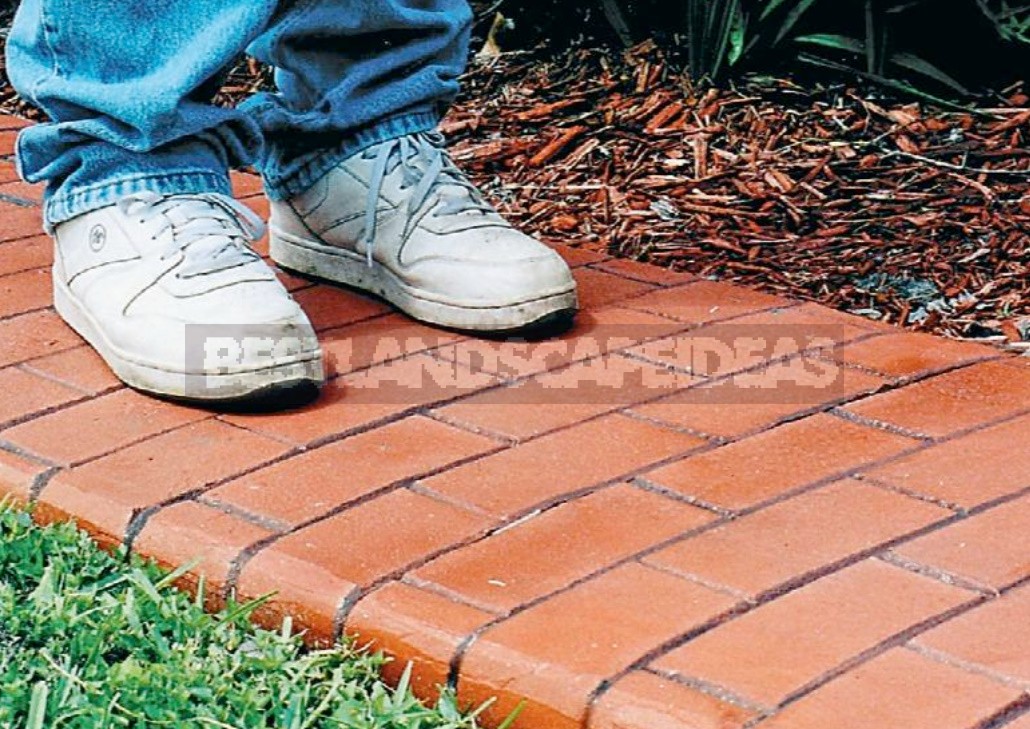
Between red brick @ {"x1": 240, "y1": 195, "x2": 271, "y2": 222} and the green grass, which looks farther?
red brick @ {"x1": 240, "y1": 195, "x2": 271, "y2": 222}

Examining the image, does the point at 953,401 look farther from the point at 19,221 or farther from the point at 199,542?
the point at 19,221

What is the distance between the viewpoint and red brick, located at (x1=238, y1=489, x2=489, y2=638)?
162 centimetres

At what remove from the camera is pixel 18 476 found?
184 centimetres

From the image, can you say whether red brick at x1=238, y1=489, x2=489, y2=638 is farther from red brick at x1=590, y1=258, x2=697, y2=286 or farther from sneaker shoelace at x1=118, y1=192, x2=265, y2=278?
red brick at x1=590, y1=258, x2=697, y2=286

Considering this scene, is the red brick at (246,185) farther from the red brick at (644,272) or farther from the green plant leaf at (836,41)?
the green plant leaf at (836,41)

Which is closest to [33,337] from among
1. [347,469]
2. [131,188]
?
[131,188]

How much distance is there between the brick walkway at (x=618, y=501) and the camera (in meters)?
1.48

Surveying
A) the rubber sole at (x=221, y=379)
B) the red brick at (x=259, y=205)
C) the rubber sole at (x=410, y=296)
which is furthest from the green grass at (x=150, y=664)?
the red brick at (x=259, y=205)

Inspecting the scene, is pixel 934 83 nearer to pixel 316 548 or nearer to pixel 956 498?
pixel 956 498

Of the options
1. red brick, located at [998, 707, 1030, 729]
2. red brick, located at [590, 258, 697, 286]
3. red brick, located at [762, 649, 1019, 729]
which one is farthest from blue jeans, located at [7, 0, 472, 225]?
red brick, located at [998, 707, 1030, 729]

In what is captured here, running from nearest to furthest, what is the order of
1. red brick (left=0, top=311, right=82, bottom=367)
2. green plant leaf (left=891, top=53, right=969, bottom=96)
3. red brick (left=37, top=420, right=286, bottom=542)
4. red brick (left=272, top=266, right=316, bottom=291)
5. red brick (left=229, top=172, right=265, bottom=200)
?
red brick (left=37, top=420, right=286, bottom=542) < red brick (left=0, top=311, right=82, bottom=367) < red brick (left=272, top=266, right=316, bottom=291) < red brick (left=229, top=172, right=265, bottom=200) < green plant leaf (left=891, top=53, right=969, bottom=96)

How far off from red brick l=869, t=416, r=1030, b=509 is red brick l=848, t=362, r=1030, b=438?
1.7 inches

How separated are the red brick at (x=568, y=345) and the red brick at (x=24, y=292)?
1.91 feet

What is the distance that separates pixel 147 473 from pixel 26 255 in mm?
816
